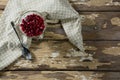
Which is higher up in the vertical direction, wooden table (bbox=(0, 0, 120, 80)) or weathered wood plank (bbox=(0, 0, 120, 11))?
weathered wood plank (bbox=(0, 0, 120, 11))

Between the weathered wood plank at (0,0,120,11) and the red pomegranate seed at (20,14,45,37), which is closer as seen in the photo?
the red pomegranate seed at (20,14,45,37)

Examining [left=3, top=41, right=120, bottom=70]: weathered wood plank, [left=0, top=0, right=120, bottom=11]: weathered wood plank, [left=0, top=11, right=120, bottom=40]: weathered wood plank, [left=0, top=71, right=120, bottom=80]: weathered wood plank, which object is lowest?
[left=0, top=71, right=120, bottom=80]: weathered wood plank

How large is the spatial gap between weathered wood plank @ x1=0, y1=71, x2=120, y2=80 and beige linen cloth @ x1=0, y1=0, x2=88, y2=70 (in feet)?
0.16

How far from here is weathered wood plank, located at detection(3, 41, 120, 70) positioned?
1.12 meters

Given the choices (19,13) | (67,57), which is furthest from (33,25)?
(67,57)

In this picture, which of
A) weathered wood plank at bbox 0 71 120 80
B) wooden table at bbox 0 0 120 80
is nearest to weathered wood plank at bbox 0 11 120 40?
wooden table at bbox 0 0 120 80

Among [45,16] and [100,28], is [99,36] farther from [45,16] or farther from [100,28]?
[45,16]

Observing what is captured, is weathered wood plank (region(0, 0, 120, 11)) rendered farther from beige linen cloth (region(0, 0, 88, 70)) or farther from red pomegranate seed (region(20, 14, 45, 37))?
red pomegranate seed (region(20, 14, 45, 37))

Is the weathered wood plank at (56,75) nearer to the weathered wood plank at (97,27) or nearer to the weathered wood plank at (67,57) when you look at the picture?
the weathered wood plank at (67,57)

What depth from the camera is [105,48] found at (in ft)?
3.73

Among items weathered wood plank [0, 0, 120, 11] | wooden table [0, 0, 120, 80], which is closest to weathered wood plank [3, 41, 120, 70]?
wooden table [0, 0, 120, 80]

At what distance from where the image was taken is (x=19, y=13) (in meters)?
1.09

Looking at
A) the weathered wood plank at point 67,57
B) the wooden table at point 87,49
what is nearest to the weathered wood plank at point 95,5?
the wooden table at point 87,49

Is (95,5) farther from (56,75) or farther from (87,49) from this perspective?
(56,75)
